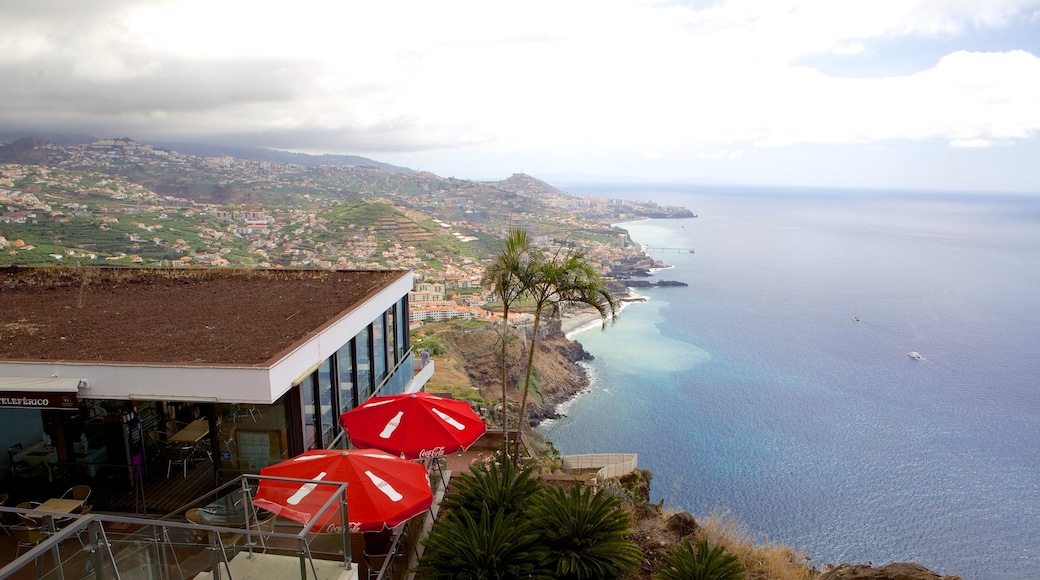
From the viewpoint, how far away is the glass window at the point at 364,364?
10281 millimetres

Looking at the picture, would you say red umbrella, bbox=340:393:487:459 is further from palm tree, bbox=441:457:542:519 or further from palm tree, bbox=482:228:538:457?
palm tree, bbox=482:228:538:457

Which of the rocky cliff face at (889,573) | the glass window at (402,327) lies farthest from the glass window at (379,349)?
the rocky cliff face at (889,573)

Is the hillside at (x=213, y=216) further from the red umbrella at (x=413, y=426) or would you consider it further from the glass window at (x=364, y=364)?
the red umbrella at (x=413, y=426)

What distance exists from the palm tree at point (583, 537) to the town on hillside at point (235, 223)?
24220 millimetres

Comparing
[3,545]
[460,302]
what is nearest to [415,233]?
[460,302]

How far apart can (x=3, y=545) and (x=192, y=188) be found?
12774cm

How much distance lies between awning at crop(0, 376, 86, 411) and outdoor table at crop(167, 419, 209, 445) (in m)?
1.57

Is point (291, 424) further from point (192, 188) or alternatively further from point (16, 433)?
point (192, 188)

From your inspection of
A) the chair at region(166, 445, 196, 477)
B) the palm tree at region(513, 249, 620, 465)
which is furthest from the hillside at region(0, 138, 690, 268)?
the chair at region(166, 445, 196, 477)

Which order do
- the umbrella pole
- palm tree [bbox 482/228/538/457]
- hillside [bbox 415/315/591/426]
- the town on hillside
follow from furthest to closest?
the town on hillside < hillside [bbox 415/315/591/426] < palm tree [bbox 482/228/538/457] < the umbrella pole

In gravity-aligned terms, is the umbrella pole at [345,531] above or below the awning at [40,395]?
below

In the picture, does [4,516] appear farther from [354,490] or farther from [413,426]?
[413,426]

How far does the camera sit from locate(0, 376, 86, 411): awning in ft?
20.9

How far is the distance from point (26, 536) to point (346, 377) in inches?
189
